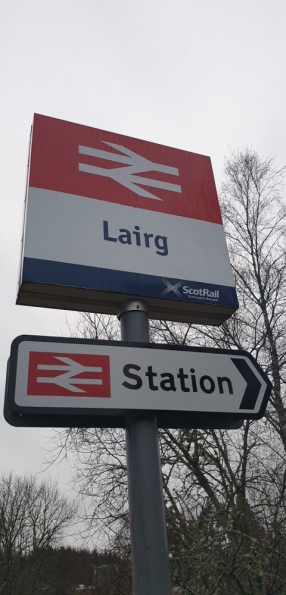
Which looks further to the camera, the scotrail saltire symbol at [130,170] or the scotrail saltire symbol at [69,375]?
the scotrail saltire symbol at [130,170]

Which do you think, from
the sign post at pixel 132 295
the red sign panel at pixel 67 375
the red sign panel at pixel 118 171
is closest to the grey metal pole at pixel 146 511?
the sign post at pixel 132 295

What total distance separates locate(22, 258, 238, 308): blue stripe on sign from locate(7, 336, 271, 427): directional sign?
0.39 metres

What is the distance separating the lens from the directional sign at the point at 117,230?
2.57 meters

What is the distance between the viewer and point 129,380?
217cm

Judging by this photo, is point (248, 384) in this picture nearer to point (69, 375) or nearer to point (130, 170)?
point (69, 375)

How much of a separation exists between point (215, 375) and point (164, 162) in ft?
5.32

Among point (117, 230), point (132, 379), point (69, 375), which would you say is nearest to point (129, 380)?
point (132, 379)

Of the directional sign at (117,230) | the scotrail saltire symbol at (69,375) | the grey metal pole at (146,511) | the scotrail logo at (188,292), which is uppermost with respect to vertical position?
the directional sign at (117,230)

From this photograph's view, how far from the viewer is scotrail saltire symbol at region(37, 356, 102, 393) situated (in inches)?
80.9

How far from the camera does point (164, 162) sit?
328 centimetres

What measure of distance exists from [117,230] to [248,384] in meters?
1.14

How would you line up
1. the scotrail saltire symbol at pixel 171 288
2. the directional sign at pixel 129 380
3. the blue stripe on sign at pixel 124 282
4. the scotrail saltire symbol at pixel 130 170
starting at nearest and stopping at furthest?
the directional sign at pixel 129 380
the blue stripe on sign at pixel 124 282
the scotrail saltire symbol at pixel 171 288
the scotrail saltire symbol at pixel 130 170

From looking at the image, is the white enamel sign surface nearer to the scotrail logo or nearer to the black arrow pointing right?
the black arrow pointing right

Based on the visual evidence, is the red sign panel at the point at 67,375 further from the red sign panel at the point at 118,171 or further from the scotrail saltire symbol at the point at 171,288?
the red sign panel at the point at 118,171
